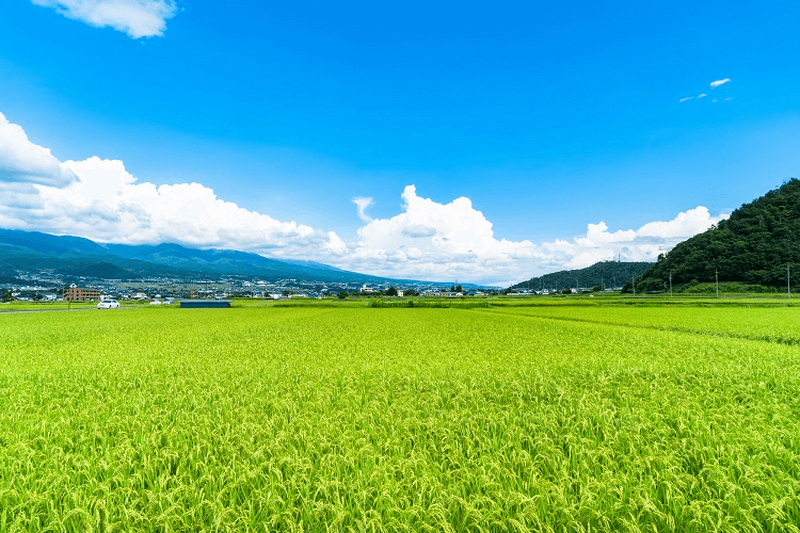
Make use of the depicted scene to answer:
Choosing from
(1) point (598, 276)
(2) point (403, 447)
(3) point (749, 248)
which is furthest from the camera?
(1) point (598, 276)

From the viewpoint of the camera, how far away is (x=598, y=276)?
7082 inches

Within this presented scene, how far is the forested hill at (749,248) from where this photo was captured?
8131cm

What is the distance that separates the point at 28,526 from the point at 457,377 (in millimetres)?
7768

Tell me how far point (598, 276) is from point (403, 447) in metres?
200

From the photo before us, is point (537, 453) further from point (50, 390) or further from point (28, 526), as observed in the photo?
point (50, 390)

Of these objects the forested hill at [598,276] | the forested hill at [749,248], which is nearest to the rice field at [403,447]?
the forested hill at [749,248]

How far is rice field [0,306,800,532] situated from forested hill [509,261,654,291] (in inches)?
6972

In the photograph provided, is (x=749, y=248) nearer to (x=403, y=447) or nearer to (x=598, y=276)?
(x=598, y=276)

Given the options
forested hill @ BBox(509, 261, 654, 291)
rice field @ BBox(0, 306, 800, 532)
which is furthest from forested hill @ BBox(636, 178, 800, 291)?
rice field @ BBox(0, 306, 800, 532)

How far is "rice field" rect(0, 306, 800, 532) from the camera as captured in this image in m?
3.55

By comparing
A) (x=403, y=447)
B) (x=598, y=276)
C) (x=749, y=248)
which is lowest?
(x=403, y=447)

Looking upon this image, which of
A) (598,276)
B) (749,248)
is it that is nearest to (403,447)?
(749,248)

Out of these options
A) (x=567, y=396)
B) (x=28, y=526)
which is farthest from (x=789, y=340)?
(x=28, y=526)

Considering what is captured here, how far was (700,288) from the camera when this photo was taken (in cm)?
8656
